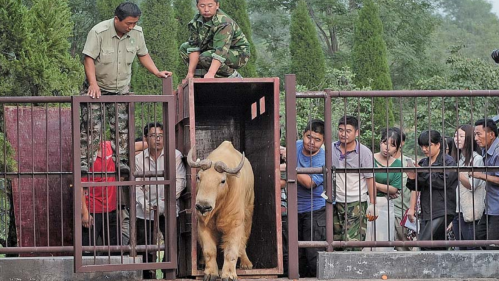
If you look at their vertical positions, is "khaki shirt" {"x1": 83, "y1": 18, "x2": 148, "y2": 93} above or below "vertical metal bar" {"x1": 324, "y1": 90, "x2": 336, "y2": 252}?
above

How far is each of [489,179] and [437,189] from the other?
0.66 meters

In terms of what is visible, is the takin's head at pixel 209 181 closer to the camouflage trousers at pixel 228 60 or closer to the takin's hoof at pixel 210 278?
the takin's hoof at pixel 210 278

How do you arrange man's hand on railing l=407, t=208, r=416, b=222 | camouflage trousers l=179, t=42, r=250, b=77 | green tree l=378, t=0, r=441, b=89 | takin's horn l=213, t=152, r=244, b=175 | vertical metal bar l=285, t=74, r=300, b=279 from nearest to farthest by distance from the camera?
takin's horn l=213, t=152, r=244, b=175
vertical metal bar l=285, t=74, r=300, b=279
camouflage trousers l=179, t=42, r=250, b=77
man's hand on railing l=407, t=208, r=416, b=222
green tree l=378, t=0, r=441, b=89

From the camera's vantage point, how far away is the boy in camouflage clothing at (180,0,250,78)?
9.09m

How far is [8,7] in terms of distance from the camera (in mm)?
16734

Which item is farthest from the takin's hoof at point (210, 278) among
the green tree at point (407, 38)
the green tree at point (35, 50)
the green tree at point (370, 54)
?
the green tree at point (407, 38)

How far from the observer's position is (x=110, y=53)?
888 cm

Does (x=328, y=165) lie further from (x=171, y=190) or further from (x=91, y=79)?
(x=91, y=79)

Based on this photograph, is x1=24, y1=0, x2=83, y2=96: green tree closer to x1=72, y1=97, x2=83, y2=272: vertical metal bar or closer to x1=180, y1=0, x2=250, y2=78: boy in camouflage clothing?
x1=180, y1=0, x2=250, y2=78: boy in camouflage clothing

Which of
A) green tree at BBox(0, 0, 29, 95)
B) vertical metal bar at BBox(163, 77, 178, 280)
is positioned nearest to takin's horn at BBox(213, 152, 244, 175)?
vertical metal bar at BBox(163, 77, 178, 280)

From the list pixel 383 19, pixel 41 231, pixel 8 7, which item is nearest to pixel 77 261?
pixel 41 231

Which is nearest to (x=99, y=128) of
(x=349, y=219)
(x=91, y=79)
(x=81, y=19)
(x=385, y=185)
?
(x=91, y=79)

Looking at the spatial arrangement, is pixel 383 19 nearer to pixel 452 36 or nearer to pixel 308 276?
pixel 452 36

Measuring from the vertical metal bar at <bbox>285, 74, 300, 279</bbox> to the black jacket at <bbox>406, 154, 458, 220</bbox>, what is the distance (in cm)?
143
